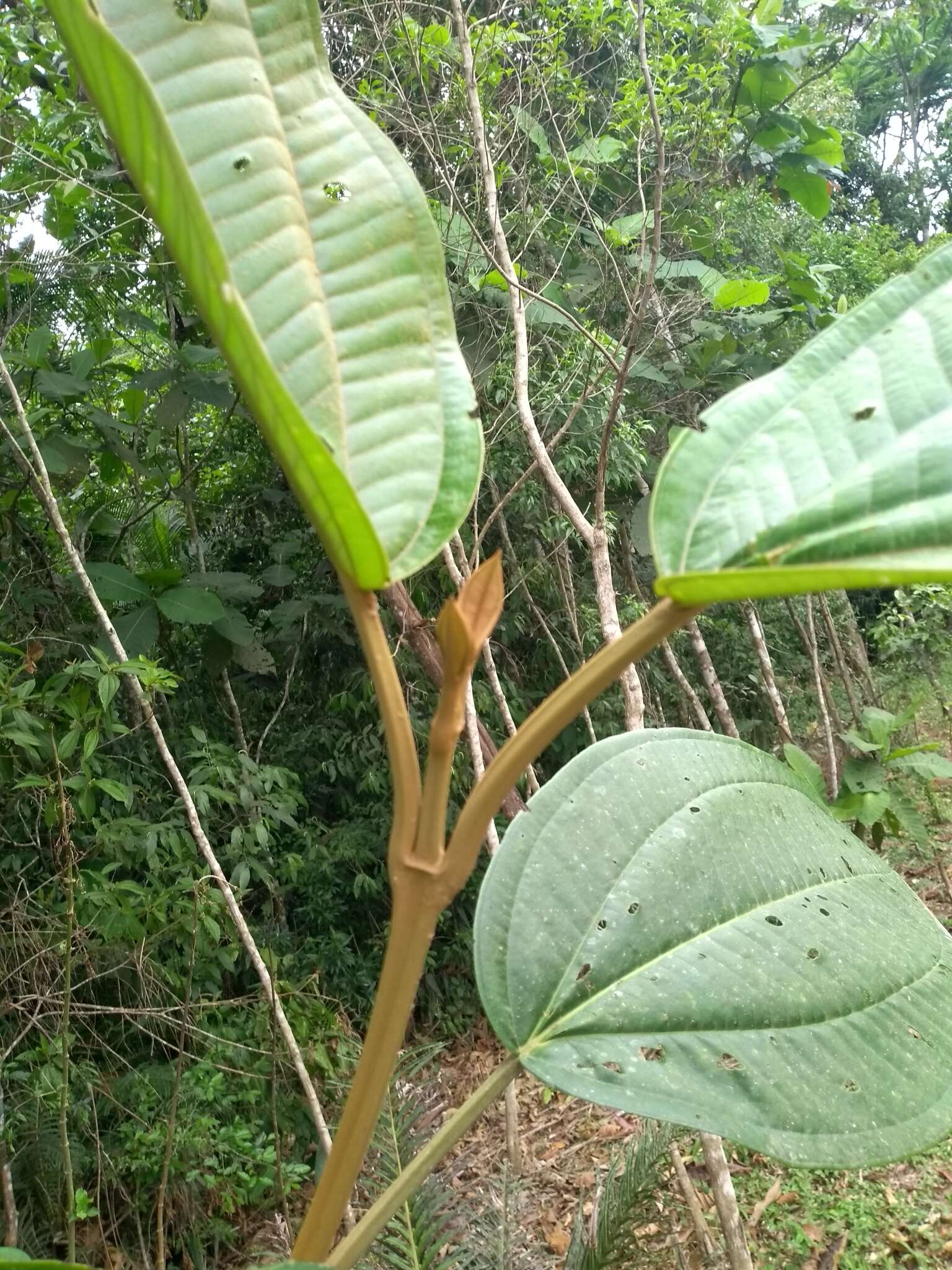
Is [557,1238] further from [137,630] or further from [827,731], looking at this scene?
[137,630]

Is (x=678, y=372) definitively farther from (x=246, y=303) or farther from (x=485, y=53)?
(x=246, y=303)

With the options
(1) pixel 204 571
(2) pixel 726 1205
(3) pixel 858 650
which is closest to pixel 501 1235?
(2) pixel 726 1205

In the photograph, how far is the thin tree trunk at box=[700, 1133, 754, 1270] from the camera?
873 mm

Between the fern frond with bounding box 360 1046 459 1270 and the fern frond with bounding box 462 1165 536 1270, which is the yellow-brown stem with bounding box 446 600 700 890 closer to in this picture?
the fern frond with bounding box 360 1046 459 1270

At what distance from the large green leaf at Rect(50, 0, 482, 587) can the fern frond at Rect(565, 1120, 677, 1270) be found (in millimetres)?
1066

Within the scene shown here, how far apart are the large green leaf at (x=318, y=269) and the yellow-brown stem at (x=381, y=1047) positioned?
72mm

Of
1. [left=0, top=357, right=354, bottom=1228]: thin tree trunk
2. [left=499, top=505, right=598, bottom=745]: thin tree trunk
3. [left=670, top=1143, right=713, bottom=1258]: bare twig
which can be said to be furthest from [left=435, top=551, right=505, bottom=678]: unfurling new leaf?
[left=499, top=505, right=598, bottom=745]: thin tree trunk

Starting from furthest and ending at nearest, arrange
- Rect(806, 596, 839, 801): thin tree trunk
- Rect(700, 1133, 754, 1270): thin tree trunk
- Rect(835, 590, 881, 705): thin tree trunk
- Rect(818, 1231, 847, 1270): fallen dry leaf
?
Rect(835, 590, 881, 705): thin tree trunk
Rect(806, 596, 839, 801): thin tree trunk
Rect(818, 1231, 847, 1270): fallen dry leaf
Rect(700, 1133, 754, 1270): thin tree trunk

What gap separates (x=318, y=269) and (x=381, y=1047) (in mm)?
187

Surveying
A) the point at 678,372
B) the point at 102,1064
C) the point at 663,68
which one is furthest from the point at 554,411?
the point at 102,1064

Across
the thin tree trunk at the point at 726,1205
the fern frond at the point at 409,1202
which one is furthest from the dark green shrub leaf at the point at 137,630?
the thin tree trunk at the point at 726,1205

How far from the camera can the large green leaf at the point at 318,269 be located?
166mm

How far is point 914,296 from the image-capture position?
204 mm

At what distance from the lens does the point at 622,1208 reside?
105 cm
